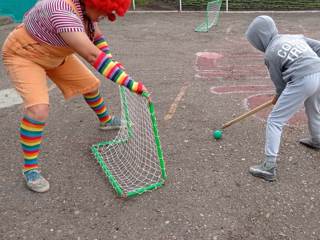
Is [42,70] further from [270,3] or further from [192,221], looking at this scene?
[270,3]

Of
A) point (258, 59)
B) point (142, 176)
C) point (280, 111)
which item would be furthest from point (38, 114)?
point (258, 59)

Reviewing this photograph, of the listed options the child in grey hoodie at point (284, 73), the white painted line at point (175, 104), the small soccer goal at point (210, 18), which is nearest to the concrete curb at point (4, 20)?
the small soccer goal at point (210, 18)

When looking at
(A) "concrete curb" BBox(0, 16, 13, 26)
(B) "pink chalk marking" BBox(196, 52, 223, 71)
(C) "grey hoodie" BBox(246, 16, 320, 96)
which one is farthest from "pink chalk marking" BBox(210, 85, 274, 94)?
(A) "concrete curb" BBox(0, 16, 13, 26)

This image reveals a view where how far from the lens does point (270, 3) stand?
468 inches

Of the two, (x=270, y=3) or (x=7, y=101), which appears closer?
(x=7, y=101)

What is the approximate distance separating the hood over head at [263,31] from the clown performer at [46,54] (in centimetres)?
107

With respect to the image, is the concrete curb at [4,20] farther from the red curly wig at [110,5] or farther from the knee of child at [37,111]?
the red curly wig at [110,5]

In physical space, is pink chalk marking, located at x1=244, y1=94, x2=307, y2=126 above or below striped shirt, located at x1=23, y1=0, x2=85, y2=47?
below

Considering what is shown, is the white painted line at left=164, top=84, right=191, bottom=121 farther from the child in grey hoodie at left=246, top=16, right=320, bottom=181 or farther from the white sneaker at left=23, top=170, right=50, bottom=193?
the white sneaker at left=23, top=170, right=50, bottom=193

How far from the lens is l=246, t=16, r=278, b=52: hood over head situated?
2.96 metres

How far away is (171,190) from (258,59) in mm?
3938

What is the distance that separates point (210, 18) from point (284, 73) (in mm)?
7410

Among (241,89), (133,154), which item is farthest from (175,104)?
(133,154)

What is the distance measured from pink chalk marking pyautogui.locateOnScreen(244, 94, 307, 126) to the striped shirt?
2.33 m
